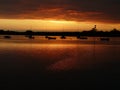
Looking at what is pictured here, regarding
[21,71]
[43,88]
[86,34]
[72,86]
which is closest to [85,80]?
[72,86]

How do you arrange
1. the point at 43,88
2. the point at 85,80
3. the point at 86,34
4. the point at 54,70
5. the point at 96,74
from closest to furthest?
the point at 43,88 < the point at 85,80 < the point at 96,74 < the point at 54,70 < the point at 86,34

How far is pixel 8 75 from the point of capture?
62.2 ft

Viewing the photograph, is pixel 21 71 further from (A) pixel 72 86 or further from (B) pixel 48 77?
(A) pixel 72 86

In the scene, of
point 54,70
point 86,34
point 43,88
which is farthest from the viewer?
point 86,34

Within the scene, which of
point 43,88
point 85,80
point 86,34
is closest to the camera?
point 43,88

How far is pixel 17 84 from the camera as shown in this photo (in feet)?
53.9

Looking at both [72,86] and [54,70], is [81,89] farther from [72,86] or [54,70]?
[54,70]

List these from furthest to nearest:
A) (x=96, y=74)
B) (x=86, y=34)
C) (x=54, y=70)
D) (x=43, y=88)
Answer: (x=86, y=34)
(x=54, y=70)
(x=96, y=74)
(x=43, y=88)

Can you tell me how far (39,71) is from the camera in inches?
831

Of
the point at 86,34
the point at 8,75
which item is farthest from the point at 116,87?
the point at 86,34

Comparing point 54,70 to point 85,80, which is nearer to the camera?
point 85,80

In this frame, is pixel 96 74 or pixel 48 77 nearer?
pixel 48 77

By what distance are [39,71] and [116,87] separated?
629 centimetres

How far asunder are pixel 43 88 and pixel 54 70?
605cm
